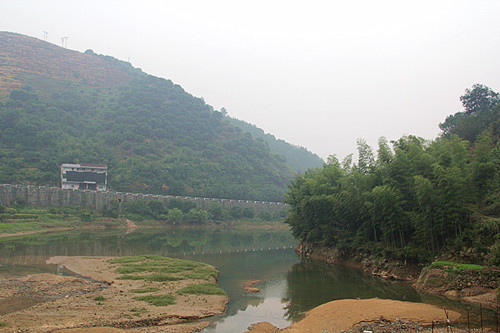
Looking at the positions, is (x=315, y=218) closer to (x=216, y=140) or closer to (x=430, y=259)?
(x=430, y=259)

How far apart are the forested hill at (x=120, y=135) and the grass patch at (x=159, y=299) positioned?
59.3 metres

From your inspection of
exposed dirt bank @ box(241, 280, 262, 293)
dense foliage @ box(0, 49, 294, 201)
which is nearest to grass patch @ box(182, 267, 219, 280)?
exposed dirt bank @ box(241, 280, 262, 293)

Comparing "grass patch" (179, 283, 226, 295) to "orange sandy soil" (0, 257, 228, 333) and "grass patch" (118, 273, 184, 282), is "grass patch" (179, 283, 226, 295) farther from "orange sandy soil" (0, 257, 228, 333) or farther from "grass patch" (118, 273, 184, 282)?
"grass patch" (118, 273, 184, 282)

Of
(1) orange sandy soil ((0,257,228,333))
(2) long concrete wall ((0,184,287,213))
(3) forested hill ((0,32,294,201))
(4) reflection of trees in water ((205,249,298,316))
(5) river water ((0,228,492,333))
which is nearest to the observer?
(1) orange sandy soil ((0,257,228,333))

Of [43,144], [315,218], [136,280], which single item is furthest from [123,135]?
[136,280]

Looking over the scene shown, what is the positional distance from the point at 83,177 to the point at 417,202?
6648 centimetres

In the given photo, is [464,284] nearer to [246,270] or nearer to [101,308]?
[246,270]

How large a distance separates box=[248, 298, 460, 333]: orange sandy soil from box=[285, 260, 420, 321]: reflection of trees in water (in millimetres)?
1320

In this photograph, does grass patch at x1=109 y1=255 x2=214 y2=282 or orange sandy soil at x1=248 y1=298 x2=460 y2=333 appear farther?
grass patch at x1=109 y1=255 x2=214 y2=282

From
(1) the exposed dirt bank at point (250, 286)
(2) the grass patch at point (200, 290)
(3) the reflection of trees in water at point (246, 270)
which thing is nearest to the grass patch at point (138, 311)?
(3) the reflection of trees in water at point (246, 270)

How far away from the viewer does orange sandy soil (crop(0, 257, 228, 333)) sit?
13.4m

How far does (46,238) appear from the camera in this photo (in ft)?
144

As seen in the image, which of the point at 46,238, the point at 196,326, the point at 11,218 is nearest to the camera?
the point at 196,326

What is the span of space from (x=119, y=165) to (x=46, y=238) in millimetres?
42615
